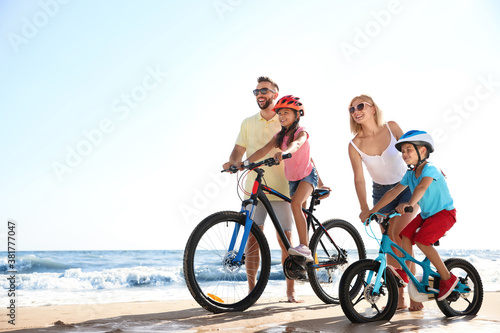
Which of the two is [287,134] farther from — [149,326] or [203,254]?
[149,326]

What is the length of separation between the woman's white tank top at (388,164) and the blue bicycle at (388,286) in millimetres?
609

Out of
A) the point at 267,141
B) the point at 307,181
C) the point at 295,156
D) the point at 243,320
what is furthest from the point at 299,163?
the point at 243,320

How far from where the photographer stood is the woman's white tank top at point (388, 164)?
13.9ft

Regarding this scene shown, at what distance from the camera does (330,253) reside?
4891 mm

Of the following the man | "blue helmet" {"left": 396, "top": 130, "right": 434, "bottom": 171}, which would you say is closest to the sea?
the man

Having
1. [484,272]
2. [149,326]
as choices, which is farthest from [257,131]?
[484,272]

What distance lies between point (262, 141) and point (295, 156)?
1.72 ft

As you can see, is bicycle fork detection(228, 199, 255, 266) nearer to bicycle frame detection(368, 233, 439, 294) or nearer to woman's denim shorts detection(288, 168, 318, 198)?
Result: woman's denim shorts detection(288, 168, 318, 198)

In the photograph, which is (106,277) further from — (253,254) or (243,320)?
(243,320)

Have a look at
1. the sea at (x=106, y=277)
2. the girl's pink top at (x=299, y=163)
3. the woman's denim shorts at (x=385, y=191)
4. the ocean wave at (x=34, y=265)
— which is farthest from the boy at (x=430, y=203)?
the ocean wave at (x=34, y=265)

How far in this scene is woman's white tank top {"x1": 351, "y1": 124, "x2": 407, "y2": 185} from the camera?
167 inches

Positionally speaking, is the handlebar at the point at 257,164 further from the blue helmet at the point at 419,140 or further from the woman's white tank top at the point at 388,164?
the blue helmet at the point at 419,140

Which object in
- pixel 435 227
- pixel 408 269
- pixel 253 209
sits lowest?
pixel 408 269

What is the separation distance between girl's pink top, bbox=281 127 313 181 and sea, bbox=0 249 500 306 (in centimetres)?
251
